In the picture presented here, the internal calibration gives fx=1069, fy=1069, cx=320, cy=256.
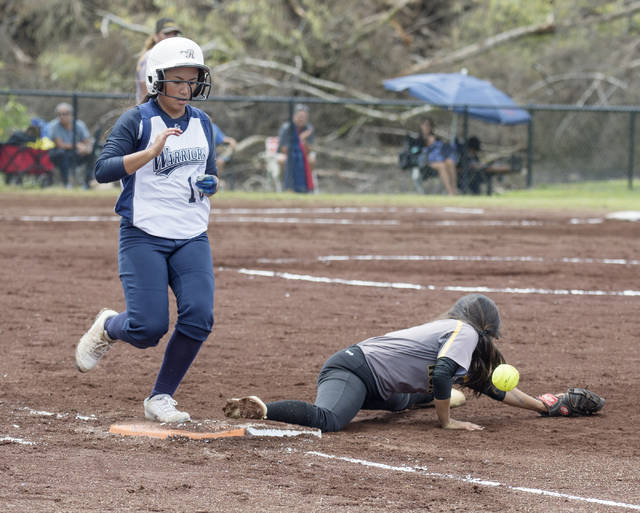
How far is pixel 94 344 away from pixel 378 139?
24509mm

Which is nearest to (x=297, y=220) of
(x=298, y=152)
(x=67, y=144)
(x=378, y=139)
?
(x=298, y=152)

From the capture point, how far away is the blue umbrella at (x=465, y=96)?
2402 cm

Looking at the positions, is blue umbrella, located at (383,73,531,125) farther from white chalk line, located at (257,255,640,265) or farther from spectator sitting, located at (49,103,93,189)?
white chalk line, located at (257,255,640,265)

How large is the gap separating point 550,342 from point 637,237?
7.65 metres

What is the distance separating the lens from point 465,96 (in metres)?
24.3

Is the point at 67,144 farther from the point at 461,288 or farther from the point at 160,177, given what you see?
the point at 160,177

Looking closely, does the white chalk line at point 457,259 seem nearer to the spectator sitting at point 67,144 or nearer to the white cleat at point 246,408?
the white cleat at point 246,408

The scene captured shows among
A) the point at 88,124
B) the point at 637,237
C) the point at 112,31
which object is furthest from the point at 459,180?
the point at 112,31

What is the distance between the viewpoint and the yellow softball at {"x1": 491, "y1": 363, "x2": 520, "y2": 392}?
5.95m

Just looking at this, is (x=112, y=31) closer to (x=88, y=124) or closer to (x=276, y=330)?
(x=88, y=124)

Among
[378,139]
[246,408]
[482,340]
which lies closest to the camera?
[246,408]

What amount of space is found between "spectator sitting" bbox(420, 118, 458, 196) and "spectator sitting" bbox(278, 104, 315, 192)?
251 centimetres

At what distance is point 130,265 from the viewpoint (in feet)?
18.0

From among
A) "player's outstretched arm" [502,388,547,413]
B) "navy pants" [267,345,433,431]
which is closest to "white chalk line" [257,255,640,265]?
"navy pants" [267,345,433,431]
